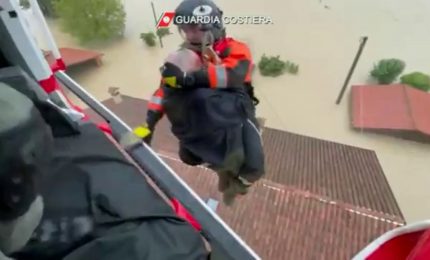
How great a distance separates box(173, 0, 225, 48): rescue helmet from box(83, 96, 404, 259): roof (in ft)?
5.19

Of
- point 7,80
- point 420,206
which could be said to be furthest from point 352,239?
point 7,80

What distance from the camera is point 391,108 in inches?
224

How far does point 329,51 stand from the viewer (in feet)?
22.6

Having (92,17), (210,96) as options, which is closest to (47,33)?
(210,96)

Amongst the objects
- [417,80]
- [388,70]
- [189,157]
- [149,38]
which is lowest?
[417,80]

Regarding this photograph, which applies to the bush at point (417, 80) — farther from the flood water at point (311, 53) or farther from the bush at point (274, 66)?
the bush at point (274, 66)

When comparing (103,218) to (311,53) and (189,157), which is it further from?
(311,53)

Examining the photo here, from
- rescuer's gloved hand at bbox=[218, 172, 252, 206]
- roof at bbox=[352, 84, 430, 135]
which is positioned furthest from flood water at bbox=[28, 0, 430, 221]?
rescuer's gloved hand at bbox=[218, 172, 252, 206]

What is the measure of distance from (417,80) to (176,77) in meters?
6.20

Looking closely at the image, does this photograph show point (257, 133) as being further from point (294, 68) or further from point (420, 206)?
point (294, 68)

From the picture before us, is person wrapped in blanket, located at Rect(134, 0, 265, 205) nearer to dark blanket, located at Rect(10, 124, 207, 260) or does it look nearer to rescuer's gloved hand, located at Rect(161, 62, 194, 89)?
rescuer's gloved hand, located at Rect(161, 62, 194, 89)

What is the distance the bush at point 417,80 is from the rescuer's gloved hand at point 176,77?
20.1ft

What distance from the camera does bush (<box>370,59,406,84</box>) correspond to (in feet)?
21.1

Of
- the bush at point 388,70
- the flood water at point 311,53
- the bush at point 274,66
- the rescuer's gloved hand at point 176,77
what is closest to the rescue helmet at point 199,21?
the rescuer's gloved hand at point 176,77
